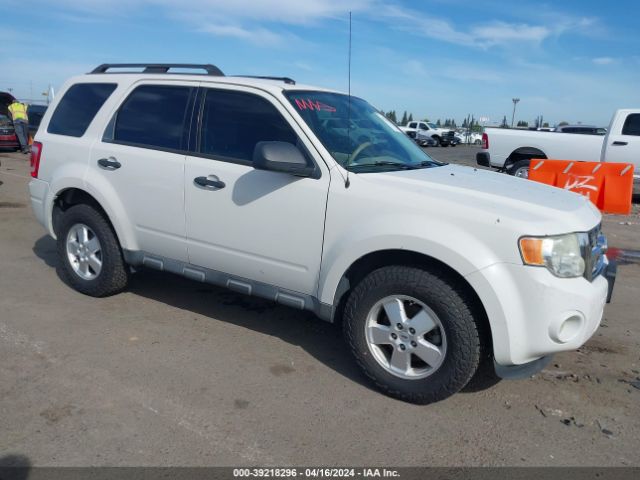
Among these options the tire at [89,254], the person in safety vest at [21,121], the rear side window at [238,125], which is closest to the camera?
the rear side window at [238,125]

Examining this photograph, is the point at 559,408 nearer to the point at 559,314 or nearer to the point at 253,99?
the point at 559,314

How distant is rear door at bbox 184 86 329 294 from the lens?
366 centimetres

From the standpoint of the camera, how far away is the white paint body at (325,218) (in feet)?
9.92

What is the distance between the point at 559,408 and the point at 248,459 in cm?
189

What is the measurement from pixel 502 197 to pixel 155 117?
2.75 metres

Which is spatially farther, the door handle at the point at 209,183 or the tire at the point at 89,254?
the tire at the point at 89,254

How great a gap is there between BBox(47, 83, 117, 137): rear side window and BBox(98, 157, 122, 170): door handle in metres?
0.46

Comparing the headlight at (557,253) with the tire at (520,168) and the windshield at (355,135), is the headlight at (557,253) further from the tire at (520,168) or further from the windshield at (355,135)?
the tire at (520,168)

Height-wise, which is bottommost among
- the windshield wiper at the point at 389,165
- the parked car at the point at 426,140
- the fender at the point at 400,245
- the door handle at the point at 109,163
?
the parked car at the point at 426,140

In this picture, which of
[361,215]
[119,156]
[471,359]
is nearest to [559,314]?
[471,359]

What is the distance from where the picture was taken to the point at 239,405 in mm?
3322

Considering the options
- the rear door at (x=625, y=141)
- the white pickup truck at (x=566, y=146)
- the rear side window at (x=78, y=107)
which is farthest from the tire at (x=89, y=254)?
the rear door at (x=625, y=141)

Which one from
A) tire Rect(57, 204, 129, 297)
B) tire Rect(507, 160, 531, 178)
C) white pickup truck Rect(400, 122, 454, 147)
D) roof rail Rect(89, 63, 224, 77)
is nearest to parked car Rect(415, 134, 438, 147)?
white pickup truck Rect(400, 122, 454, 147)

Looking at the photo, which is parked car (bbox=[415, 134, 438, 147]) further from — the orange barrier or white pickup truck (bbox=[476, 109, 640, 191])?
the orange barrier
